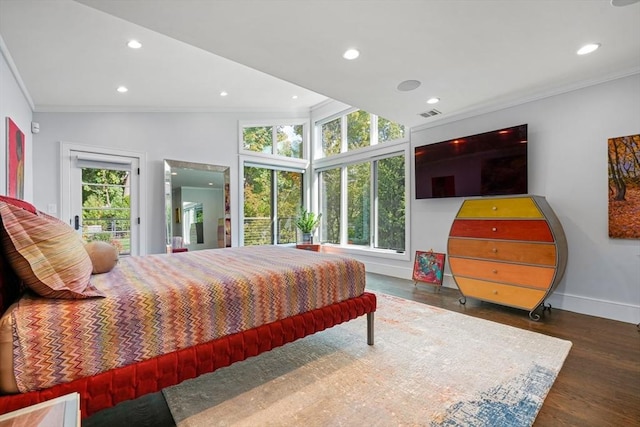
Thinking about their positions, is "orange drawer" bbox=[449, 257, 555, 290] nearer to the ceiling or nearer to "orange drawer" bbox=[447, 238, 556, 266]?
Result: "orange drawer" bbox=[447, 238, 556, 266]

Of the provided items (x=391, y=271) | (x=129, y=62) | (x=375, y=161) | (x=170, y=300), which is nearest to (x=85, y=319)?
(x=170, y=300)

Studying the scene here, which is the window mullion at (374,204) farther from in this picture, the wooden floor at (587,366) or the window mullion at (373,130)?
the wooden floor at (587,366)

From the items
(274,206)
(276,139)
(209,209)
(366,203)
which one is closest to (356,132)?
(366,203)

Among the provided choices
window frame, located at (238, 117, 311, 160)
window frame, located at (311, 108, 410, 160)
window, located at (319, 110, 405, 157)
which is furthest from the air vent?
window frame, located at (238, 117, 311, 160)

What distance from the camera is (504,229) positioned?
3084 millimetres

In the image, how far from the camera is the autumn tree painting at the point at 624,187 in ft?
9.05

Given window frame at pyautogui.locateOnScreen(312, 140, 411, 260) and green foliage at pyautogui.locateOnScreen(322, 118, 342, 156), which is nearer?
window frame at pyautogui.locateOnScreen(312, 140, 411, 260)

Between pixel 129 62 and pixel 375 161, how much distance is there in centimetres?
391

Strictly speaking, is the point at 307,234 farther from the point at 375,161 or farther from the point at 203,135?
the point at 203,135

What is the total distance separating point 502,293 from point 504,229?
69cm

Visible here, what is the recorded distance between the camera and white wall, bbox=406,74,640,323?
9.36 ft

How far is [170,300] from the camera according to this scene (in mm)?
1350

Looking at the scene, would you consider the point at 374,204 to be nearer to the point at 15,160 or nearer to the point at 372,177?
the point at 372,177

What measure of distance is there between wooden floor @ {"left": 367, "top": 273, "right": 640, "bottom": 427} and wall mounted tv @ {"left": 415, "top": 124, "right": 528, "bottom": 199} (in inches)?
56.6
